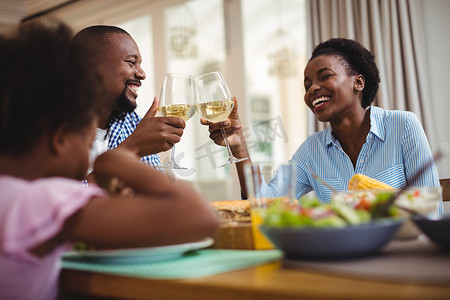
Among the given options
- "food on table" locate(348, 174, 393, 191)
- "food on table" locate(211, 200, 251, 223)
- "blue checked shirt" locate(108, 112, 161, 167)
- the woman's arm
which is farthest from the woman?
the woman's arm

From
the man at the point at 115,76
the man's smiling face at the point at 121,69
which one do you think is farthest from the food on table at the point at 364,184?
the man's smiling face at the point at 121,69

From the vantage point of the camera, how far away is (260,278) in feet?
2.07

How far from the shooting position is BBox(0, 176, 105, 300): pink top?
2.16ft

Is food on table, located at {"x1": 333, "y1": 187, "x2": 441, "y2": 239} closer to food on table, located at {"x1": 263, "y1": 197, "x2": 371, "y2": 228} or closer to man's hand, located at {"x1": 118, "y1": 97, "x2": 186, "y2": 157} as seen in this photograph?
food on table, located at {"x1": 263, "y1": 197, "x2": 371, "y2": 228}

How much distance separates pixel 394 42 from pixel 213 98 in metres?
2.14

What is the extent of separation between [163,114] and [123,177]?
86 cm

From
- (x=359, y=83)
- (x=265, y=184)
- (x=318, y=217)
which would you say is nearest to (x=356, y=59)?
(x=359, y=83)

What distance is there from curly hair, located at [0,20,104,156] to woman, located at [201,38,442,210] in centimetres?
108

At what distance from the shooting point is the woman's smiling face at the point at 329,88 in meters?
2.11

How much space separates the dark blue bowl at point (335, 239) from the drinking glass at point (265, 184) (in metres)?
0.17

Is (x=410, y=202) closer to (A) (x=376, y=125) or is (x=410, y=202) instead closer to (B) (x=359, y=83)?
(A) (x=376, y=125)

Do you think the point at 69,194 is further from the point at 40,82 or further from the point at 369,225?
the point at 369,225

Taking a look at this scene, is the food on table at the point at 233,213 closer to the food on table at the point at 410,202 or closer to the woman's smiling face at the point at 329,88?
the food on table at the point at 410,202

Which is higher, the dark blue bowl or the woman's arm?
the woman's arm
